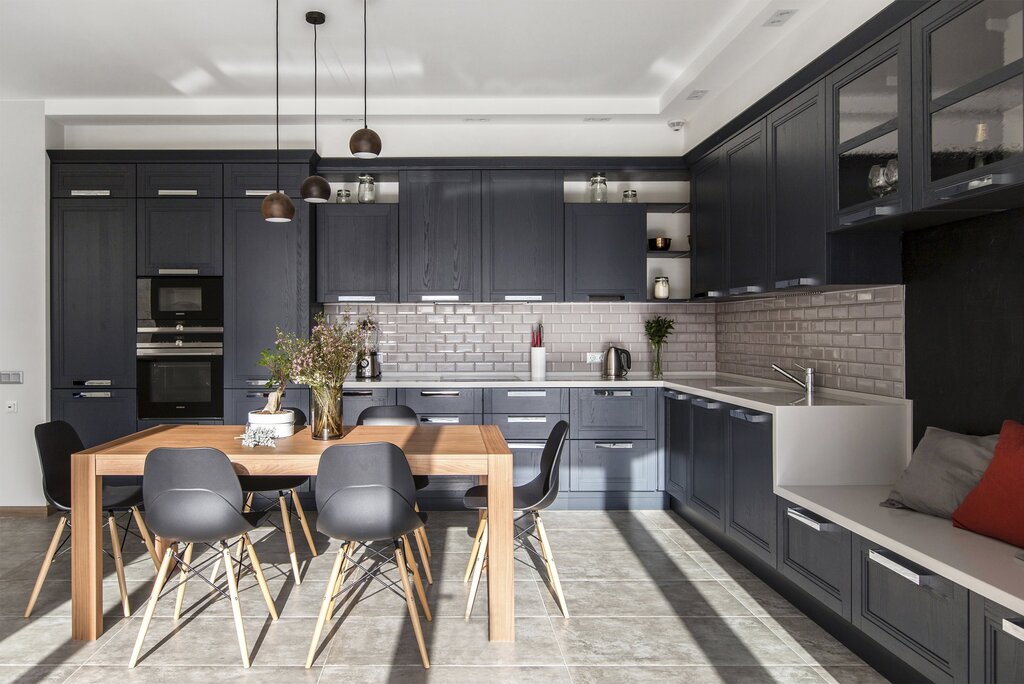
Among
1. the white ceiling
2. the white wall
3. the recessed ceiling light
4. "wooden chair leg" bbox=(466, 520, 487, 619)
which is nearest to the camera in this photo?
"wooden chair leg" bbox=(466, 520, 487, 619)

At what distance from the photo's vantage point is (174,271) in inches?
190

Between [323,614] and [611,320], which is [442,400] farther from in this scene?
[323,614]

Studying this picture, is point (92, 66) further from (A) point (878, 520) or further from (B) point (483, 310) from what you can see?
(A) point (878, 520)

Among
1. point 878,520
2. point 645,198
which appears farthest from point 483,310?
point 878,520

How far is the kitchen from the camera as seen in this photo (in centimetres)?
247

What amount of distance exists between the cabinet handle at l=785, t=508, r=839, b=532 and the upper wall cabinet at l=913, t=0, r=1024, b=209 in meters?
1.37

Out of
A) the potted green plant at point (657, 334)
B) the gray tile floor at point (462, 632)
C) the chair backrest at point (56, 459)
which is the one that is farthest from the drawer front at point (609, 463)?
the chair backrest at point (56, 459)

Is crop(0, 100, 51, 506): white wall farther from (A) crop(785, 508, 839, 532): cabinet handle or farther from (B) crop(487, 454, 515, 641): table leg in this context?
(A) crop(785, 508, 839, 532): cabinet handle

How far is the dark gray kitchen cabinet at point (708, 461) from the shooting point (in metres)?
3.81

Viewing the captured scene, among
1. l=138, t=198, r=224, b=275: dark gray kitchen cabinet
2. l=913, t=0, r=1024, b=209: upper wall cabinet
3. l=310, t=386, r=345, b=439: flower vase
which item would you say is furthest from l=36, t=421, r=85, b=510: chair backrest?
l=913, t=0, r=1024, b=209: upper wall cabinet

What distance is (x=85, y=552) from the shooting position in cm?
282

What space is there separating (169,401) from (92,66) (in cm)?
Result: 246

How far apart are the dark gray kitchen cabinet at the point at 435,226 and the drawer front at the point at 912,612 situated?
350 centimetres

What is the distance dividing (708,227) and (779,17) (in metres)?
1.58
